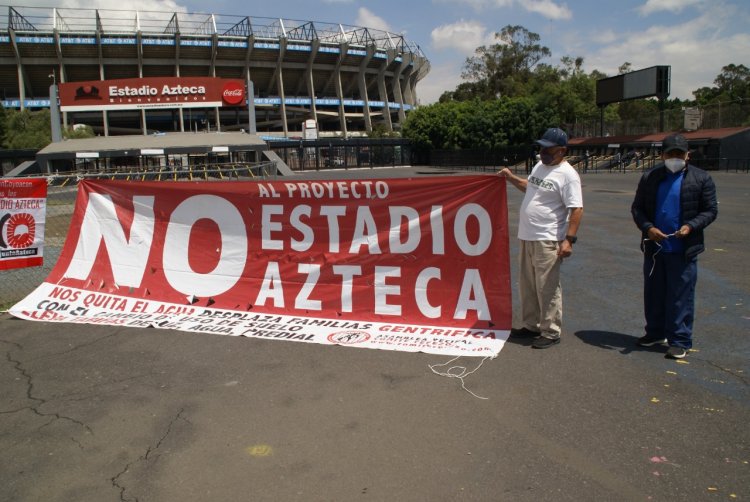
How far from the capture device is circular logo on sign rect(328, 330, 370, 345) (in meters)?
5.25

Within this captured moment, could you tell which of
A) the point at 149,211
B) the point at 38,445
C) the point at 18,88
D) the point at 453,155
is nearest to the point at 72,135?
the point at 18,88

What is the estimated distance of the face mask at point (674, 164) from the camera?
4.63 metres

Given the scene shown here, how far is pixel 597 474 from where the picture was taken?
3023mm

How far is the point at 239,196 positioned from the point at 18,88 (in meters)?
88.7

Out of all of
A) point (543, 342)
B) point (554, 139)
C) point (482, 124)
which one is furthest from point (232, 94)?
point (543, 342)

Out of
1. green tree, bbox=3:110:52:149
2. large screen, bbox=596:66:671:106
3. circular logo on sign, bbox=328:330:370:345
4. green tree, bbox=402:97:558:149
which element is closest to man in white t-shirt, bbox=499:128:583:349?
circular logo on sign, bbox=328:330:370:345

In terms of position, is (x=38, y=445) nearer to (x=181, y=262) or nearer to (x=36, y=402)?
(x=36, y=402)

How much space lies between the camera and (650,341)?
4969mm

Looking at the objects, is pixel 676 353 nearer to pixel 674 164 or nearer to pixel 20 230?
pixel 674 164

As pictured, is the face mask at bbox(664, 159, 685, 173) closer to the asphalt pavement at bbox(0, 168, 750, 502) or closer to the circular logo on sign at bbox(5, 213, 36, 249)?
the asphalt pavement at bbox(0, 168, 750, 502)

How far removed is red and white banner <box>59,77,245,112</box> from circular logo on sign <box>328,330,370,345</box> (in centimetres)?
5391

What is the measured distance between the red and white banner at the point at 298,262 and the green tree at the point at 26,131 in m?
60.1

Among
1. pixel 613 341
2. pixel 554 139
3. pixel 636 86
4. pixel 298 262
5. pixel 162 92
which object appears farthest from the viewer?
pixel 162 92

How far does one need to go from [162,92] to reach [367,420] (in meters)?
59.7
